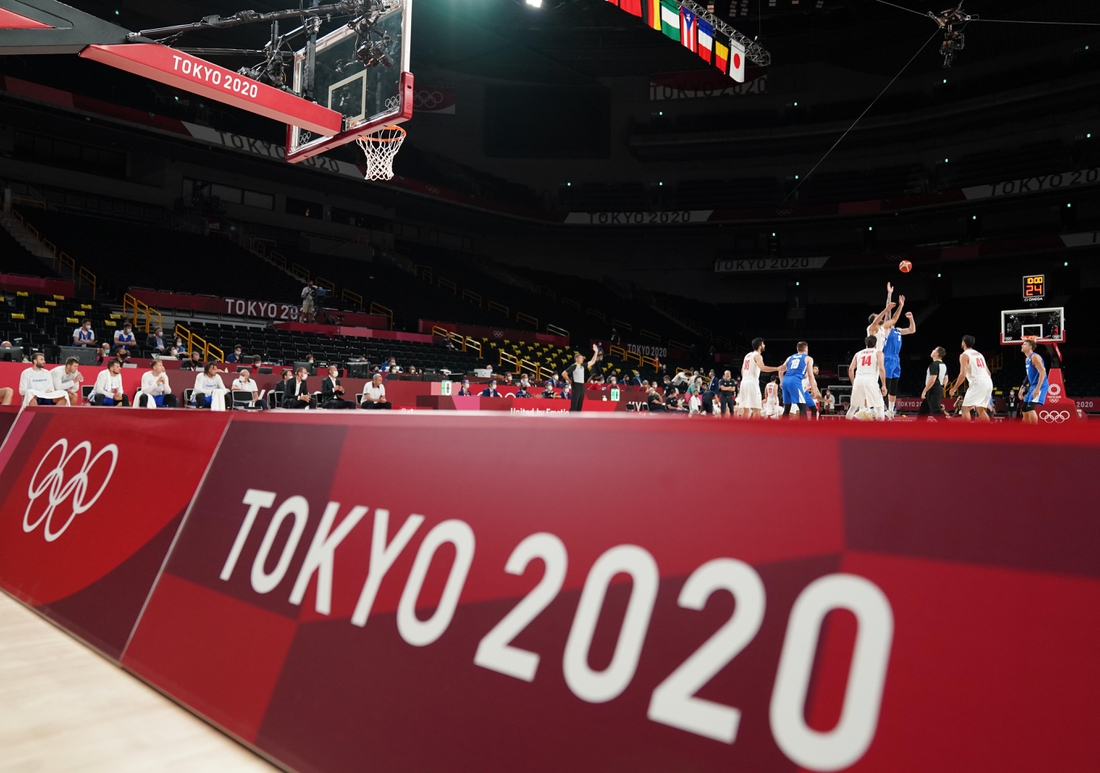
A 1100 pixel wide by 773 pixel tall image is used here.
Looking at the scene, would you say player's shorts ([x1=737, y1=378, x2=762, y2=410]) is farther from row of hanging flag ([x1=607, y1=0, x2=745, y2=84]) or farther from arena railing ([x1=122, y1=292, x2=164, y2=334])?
arena railing ([x1=122, y1=292, x2=164, y2=334])

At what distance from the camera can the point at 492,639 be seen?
1572 millimetres

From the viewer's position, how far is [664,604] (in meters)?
1.35

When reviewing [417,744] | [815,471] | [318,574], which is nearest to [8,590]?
[318,574]

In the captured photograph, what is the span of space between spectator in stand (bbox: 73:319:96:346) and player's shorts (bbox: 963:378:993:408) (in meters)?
16.6

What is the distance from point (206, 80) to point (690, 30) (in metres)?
10.3

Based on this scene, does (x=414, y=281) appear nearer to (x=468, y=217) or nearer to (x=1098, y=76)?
(x=468, y=217)

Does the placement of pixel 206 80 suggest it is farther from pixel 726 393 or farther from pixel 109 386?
pixel 726 393

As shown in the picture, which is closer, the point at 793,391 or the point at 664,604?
Result: the point at 664,604

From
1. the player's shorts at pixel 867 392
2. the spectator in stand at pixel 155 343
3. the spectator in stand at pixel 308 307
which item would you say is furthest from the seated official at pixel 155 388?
the player's shorts at pixel 867 392

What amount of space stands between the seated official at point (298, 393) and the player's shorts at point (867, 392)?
8.90m

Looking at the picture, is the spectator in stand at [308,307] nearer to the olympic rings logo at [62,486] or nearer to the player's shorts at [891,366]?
the player's shorts at [891,366]

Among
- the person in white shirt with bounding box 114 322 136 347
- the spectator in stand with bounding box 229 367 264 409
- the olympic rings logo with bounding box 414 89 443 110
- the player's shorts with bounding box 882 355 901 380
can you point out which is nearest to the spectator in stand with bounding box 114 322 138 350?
the person in white shirt with bounding box 114 322 136 347

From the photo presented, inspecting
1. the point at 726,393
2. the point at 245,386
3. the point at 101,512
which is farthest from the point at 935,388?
the point at 245,386

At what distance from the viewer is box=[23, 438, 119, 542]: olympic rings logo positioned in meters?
3.42
